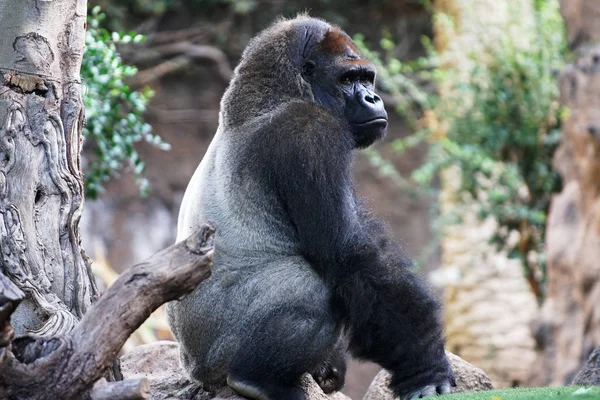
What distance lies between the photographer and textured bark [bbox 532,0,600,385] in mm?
5316

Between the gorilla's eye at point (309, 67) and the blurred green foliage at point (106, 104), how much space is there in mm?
1001

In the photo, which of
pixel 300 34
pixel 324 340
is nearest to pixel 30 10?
pixel 300 34

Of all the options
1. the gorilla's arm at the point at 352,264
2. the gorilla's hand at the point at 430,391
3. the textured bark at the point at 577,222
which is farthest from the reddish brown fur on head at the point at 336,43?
the textured bark at the point at 577,222

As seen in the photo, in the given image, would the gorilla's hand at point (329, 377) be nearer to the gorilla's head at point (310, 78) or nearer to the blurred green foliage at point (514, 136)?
the gorilla's head at point (310, 78)

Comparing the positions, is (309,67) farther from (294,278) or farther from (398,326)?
(398,326)

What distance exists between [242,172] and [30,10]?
1.04 metres

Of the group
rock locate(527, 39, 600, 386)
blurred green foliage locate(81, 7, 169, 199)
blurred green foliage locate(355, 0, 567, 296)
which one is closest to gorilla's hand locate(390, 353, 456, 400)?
blurred green foliage locate(81, 7, 169, 199)

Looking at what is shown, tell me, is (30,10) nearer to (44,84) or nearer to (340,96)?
(44,84)

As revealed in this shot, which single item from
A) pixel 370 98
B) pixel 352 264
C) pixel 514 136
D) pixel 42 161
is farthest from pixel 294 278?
pixel 514 136

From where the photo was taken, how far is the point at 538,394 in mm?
3139

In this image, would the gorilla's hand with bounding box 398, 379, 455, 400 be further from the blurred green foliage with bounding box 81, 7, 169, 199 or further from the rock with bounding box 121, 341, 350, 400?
the blurred green foliage with bounding box 81, 7, 169, 199

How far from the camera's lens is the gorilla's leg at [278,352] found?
330 cm

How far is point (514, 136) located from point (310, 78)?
3499 millimetres

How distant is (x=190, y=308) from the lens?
349 centimetres
